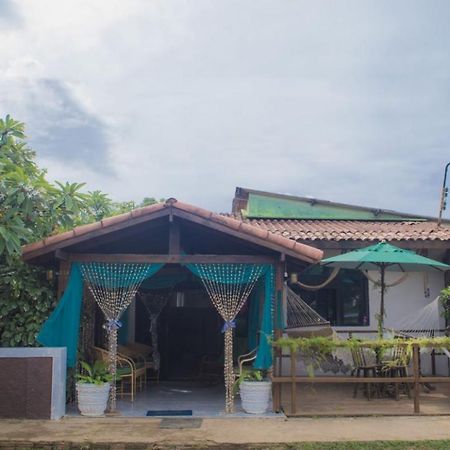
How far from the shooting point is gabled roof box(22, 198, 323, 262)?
7.66 meters

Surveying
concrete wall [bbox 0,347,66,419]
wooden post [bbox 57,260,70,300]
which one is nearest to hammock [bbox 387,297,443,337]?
wooden post [bbox 57,260,70,300]

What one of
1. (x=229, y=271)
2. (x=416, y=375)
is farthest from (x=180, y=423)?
(x=416, y=375)

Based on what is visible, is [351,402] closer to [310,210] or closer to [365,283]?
[365,283]

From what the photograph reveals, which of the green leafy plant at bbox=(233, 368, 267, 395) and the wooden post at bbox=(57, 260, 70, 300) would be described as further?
the wooden post at bbox=(57, 260, 70, 300)

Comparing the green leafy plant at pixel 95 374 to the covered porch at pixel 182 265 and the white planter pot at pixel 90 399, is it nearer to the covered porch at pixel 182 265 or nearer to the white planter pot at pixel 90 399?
the white planter pot at pixel 90 399

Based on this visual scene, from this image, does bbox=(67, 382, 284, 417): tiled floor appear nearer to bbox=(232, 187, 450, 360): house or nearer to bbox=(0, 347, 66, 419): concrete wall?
bbox=(0, 347, 66, 419): concrete wall

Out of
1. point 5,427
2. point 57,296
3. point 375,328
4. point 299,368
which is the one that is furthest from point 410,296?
point 5,427

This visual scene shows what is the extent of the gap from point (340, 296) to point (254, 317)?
7.15 ft

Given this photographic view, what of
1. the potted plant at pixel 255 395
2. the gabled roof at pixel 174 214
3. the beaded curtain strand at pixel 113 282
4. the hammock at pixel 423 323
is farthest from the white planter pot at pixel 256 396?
→ the hammock at pixel 423 323

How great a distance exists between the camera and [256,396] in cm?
774

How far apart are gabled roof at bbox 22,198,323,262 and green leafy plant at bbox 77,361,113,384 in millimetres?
1773

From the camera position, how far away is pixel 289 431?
6.87 meters

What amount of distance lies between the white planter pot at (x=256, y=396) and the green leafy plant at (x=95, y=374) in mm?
1916

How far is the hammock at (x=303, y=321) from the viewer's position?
9.17m
